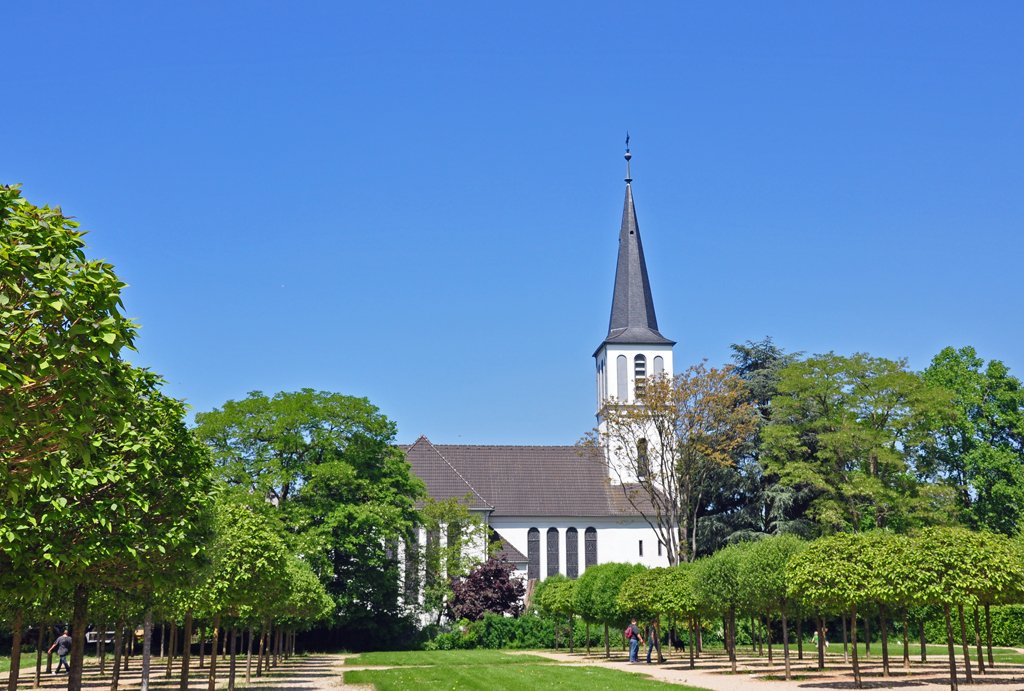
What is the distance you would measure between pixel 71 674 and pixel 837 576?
17.6m

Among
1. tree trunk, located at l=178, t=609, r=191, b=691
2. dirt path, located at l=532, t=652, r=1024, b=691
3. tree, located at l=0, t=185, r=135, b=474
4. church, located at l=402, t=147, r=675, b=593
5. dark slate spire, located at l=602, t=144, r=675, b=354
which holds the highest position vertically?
dark slate spire, located at l=602, t=144, r=675, b=354

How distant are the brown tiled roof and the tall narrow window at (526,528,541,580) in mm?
1388

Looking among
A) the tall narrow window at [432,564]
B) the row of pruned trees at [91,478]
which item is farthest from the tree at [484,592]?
the row of pruned trees at [91,478]

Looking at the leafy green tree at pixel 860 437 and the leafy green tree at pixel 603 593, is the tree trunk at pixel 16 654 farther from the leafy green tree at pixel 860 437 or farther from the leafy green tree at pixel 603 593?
the leafy green tree at pixel 860 437

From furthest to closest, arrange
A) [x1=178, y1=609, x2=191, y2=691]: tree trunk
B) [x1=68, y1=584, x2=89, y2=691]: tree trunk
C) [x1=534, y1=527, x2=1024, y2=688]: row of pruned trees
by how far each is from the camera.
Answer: [x1=534, y1=527, x2=1024, y2=688]: row of pruned trees → [x1=178, y1=609, x2=191, y2=691]: tree trunk → [x1=68, y1=584, x2=89, y2=691]: tree trunk

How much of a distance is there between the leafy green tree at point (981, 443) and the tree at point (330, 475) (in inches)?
1096

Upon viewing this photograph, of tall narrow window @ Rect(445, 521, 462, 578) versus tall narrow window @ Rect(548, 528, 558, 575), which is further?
tall narrow window @ Rect(548, 528, 558, 575)

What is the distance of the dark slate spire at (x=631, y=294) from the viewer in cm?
7944

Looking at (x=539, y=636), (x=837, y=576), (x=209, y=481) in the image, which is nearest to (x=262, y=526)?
(x=209, y=481)

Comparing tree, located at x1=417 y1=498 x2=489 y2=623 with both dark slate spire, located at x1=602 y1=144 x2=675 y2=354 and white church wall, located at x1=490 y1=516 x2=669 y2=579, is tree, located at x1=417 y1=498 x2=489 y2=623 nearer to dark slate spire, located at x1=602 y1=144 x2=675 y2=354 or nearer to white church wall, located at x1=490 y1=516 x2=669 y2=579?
white church wall, located at x1=490 y1=516 x2=669 y2=579

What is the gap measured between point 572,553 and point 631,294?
65.7ft

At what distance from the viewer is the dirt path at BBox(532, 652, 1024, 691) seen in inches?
1081

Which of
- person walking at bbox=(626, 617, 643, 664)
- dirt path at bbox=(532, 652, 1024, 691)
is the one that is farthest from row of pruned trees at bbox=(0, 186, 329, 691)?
person walking at bbox=(626, 617, 643, 664)

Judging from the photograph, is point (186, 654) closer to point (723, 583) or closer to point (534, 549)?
point (723, 583)
